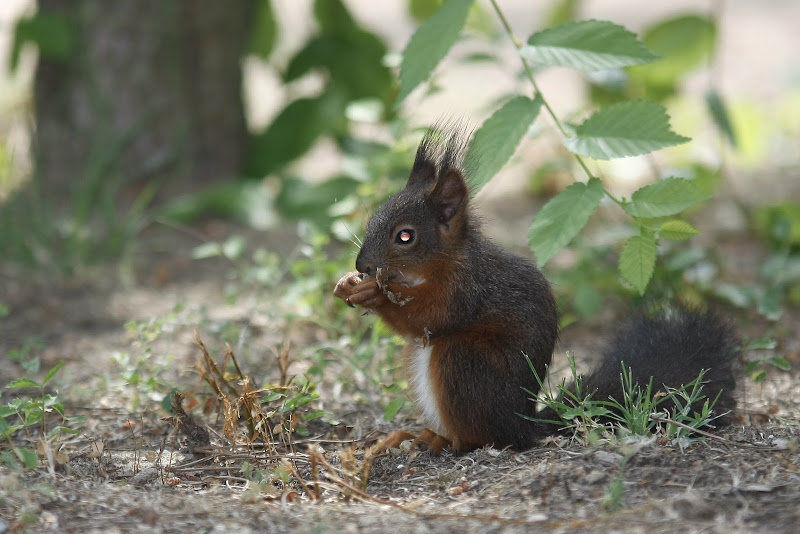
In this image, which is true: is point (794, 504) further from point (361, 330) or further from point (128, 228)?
point (128, 228)

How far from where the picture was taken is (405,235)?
319 centimetres

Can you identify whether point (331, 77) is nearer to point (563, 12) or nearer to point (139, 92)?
point (139, 92)

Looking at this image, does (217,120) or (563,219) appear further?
(217,120)

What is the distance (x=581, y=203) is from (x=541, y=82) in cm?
598

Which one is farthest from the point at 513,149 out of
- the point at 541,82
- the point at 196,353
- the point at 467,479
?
the point at 541,82

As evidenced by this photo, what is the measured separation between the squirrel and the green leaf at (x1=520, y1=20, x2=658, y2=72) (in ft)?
1.50

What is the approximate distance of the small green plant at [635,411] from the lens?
2777 millimetres

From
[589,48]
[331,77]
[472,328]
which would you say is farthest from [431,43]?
[331,77]

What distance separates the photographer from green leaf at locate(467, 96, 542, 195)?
113 inches

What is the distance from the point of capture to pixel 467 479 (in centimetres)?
282

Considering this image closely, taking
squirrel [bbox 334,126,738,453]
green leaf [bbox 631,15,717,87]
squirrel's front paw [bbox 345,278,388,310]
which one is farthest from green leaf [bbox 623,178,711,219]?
green leaf [bbox 631,15,717,87]

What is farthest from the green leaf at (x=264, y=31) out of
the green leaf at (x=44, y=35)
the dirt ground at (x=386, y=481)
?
the dirt ground at (x=386, y=481)

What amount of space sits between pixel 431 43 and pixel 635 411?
123 cm

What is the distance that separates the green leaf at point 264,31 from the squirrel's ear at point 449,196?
299 centimetres
